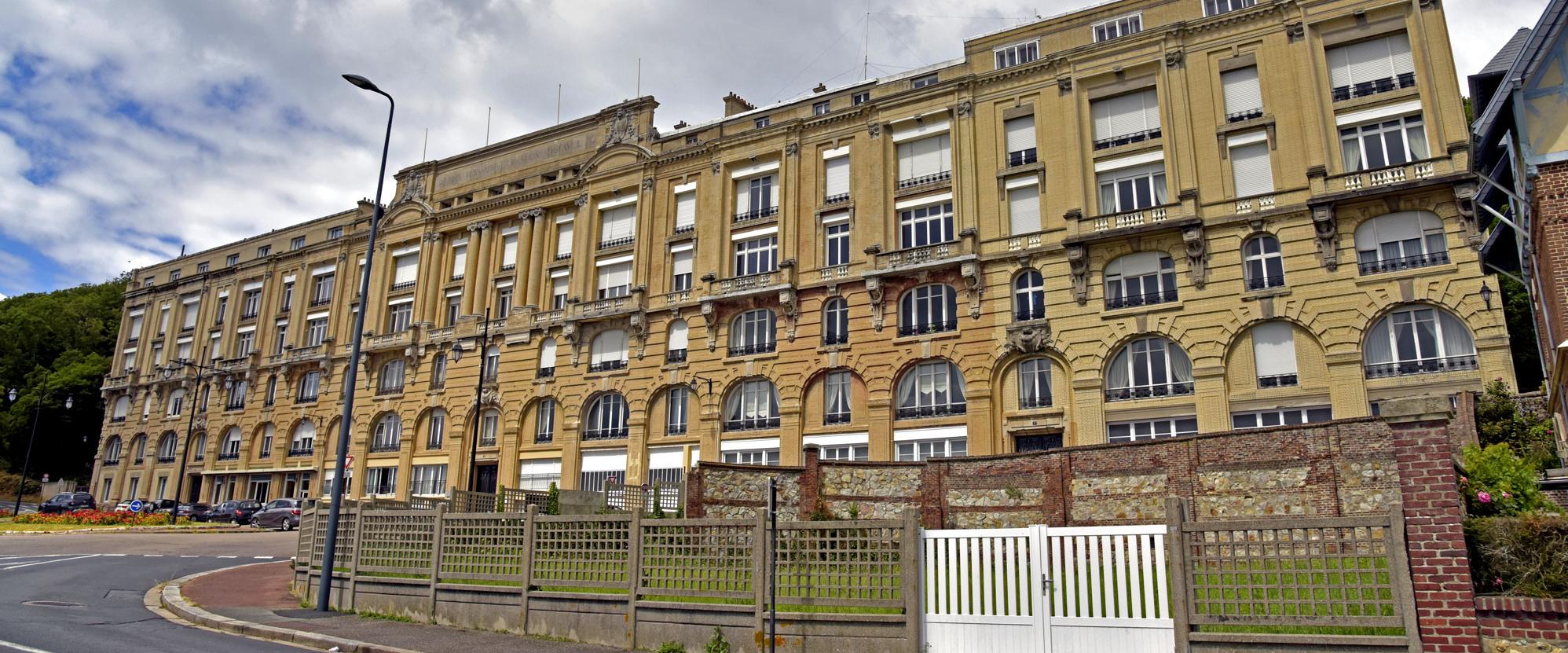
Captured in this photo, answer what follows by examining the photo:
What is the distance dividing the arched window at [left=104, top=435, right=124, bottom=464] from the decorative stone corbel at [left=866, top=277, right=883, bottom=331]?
57046 mm

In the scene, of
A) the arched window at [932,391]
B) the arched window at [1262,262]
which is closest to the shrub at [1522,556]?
the arched window at [1262,262]

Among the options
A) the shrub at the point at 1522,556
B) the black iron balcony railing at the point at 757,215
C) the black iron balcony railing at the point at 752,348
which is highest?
the black iron balcony railing at the point at 757,215

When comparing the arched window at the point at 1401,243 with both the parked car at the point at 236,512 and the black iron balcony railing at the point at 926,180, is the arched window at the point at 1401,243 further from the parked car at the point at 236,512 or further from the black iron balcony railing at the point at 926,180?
the parked car at the point at 236,512

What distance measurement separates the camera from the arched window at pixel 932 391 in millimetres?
35062

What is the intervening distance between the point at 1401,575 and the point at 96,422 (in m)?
89.8

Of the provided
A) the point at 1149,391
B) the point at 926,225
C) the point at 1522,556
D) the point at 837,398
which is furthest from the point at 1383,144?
the point at 1522,556

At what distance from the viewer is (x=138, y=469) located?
63438mm

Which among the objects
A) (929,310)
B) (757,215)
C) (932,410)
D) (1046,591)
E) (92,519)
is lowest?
(1046,591)

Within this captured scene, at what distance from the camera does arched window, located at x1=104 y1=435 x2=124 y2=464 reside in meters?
65.8

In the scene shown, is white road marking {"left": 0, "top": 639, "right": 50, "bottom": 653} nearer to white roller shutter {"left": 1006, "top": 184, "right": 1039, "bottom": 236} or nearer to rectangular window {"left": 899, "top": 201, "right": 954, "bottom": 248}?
rectangular window {"left": 899, "top": 201, "right": 954, "bottom": 248}

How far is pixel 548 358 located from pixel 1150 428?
27893 millimetres

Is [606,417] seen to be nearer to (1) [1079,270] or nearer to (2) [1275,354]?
(1) [1079,270]

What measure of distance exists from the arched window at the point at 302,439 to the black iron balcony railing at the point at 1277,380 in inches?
1931

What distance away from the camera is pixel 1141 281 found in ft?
108
